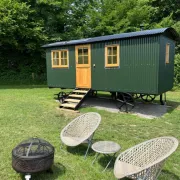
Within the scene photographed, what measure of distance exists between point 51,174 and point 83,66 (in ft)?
19.3

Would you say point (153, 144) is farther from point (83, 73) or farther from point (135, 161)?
point (83, 73)

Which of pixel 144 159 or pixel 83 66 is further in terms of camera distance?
pixel 83 66

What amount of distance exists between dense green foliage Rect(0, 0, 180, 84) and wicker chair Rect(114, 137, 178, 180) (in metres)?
13.8

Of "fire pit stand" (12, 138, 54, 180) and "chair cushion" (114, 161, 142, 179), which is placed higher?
"fire pit stand" (12, 138, 54, 180)

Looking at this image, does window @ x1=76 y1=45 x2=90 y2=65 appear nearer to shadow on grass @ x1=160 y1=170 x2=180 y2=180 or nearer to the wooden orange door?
the wooden orange door

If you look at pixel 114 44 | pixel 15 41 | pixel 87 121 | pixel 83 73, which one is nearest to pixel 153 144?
pixel 87 121

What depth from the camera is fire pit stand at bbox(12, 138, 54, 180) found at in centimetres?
287

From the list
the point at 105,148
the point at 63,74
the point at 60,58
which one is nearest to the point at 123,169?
the point at 105,148

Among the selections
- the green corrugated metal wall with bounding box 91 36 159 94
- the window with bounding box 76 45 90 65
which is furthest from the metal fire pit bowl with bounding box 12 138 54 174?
the window with bounding box 76 45 90 65

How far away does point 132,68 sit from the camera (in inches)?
289

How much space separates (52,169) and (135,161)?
51.6 inches

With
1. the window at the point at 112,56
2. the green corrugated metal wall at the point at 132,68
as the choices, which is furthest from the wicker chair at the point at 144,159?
the window at the point at 112,56

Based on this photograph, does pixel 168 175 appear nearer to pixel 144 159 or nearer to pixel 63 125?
pixel 144 159

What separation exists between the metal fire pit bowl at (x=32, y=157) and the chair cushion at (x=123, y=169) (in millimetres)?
949
